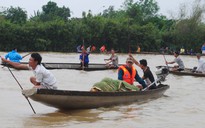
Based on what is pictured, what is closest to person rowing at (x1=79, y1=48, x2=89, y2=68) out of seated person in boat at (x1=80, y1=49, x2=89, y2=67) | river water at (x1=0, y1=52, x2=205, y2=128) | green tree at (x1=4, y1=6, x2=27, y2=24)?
seated person in boat at (x1=80, y1=49, x2=89, y2=67)

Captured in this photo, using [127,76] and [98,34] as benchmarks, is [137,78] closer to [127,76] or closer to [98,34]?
[127,76]

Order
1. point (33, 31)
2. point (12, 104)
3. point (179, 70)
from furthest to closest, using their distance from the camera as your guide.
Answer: point (33, 31)
point (179, 70)
point (12, 104)

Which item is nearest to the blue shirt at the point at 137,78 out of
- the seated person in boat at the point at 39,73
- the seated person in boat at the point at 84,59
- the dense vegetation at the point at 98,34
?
the seated person in boat at the point at 39,73

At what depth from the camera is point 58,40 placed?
45406 mm

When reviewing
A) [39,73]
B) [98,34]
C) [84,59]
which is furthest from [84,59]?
[98,34]

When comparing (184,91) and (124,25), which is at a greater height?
(124,25)

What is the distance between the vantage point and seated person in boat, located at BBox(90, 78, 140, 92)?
10.3m

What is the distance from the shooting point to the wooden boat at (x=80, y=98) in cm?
865

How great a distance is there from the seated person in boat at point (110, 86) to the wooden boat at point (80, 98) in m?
0.25

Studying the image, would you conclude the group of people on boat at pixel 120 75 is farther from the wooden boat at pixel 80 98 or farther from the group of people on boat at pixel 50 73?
the wooden boat at pixel 80 98

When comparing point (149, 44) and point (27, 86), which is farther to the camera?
point (149, 44)

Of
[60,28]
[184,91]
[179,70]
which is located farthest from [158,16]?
[184,91]

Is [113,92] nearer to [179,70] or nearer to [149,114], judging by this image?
Answer: [149,114]

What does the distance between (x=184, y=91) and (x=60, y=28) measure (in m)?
31.1
